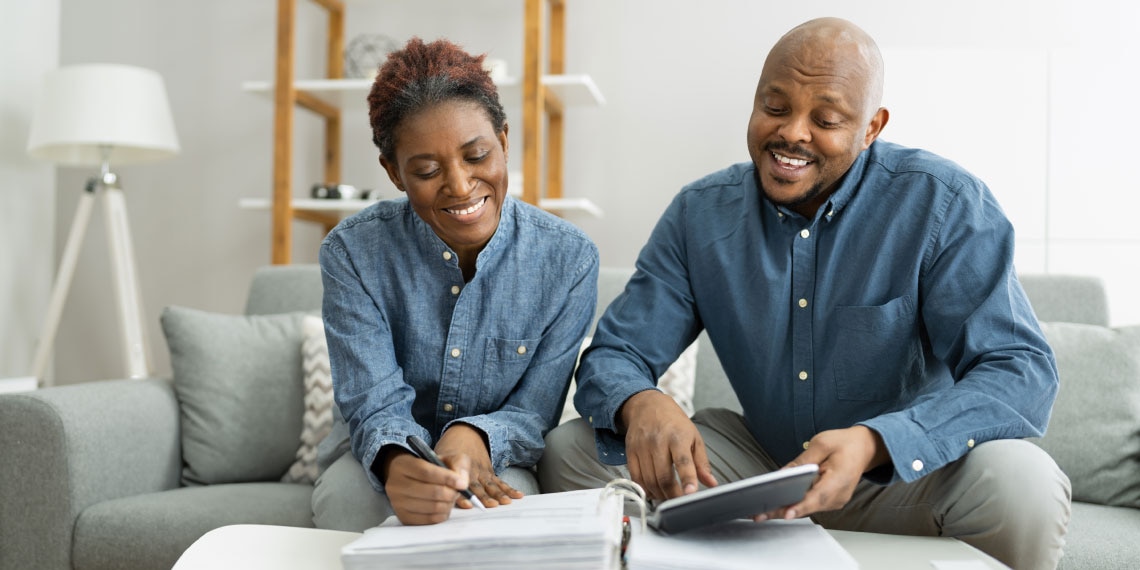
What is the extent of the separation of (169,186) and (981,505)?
302 centimetres

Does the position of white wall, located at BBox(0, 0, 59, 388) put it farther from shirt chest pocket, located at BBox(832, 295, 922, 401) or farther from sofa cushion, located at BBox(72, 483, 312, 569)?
shirt chest pocket, located at BBox(832, 295, 922, 401)

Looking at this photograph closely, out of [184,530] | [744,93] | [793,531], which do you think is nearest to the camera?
[793,531]

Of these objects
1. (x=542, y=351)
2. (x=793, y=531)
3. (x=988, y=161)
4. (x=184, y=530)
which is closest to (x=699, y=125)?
(x=988, y=161)

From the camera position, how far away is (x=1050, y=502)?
109 cm

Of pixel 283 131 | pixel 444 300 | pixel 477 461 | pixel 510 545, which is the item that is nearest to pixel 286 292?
pixel 283 131

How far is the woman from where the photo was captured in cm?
132

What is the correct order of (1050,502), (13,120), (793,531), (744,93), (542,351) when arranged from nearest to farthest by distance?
(793,531) < (1050,502) < (542,351) < (744,93) < (13,120)

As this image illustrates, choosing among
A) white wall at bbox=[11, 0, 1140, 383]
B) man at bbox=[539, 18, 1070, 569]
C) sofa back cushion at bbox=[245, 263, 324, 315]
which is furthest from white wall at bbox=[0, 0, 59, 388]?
man at bbox=[539, 18, 1070, 569]

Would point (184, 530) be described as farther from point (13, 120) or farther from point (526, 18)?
point (13, 120)

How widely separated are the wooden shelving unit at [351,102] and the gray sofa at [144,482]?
40.1 inches

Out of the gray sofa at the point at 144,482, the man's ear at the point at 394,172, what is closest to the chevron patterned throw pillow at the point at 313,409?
the gray sofa at the point at 144,482

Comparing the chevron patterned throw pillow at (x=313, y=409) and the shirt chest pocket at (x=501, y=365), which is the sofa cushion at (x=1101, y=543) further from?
the chevron patterned throw pillow at (x=313, y=409)

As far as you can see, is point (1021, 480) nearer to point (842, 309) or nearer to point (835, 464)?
point (835, 464)

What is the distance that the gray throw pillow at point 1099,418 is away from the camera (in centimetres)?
179
